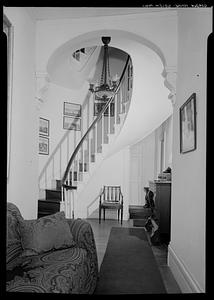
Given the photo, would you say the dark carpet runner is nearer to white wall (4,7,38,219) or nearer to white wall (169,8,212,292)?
white wall (169,8,212,292)

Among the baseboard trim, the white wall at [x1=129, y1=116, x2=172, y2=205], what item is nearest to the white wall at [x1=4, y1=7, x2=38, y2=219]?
the baseboard trim

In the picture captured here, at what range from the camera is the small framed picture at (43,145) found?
20.6ft

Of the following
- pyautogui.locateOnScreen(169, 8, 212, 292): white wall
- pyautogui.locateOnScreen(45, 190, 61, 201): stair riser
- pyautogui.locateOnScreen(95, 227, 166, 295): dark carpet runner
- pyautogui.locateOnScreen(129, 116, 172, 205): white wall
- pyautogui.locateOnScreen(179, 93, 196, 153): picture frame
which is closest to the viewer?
pyautogui.locateOnScreen(169, 8, 212, 292): white wall

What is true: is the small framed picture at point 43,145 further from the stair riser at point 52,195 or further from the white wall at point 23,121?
the white wall at point 23,121

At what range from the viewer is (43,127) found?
21.0ft

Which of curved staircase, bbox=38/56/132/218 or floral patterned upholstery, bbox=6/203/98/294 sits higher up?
curved staircase, bbox=38/56/132/218

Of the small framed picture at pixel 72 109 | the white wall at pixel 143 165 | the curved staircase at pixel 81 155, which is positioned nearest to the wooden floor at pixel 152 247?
the curved staircase at pixel 81 155

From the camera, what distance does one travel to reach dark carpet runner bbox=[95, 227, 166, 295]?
2639 mm

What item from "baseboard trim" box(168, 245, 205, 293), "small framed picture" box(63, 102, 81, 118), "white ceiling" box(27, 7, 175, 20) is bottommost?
"baseboard trim" box(168, 245, 205, 293)

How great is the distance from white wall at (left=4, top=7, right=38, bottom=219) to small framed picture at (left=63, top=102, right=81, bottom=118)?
358 cm

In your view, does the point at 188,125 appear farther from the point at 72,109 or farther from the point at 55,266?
the point at 72,109
